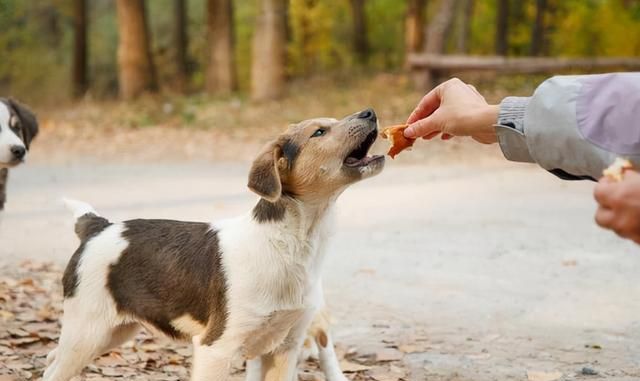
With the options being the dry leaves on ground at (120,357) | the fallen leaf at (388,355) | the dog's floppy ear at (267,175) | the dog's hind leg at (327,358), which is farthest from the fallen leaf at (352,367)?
the dog's floppy ear at (267,175)

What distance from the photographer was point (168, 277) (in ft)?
13.1

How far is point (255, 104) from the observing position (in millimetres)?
19000

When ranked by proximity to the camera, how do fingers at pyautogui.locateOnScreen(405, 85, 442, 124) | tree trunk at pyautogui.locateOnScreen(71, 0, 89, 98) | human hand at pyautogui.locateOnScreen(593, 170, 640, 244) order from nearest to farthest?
1. human hand at pyautogui.locateOnScreen(593, 170, 640, 244)
2. fingers at pyautogui.locateOnScreen(405, 85, 442, 124)
3. tree trunk at pyautogui.locateOnScreen(71, 0, 89, 98)

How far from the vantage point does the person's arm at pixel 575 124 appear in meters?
2.47

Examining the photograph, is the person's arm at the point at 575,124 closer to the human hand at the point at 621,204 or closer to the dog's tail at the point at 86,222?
the human hand at the point at 621,204

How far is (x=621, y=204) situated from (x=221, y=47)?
66.1ft

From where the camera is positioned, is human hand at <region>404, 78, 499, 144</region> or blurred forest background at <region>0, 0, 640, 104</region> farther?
blurred forest background at <region>0, 0, 640, 104</region>

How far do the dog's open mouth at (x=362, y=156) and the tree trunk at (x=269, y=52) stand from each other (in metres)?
15.2

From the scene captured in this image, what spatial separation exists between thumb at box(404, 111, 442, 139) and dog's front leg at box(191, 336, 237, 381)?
3.77 feet

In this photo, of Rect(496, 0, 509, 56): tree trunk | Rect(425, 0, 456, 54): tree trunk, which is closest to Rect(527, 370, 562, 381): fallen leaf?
Rect(425, 0, 456, 54): tree trunk

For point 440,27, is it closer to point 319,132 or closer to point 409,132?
point 319,132

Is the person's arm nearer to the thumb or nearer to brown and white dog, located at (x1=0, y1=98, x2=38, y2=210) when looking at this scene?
the thumb

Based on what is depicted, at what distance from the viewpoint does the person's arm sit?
2.47 meters

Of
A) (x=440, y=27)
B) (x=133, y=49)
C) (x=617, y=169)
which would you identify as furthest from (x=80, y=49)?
(x=617, y=169)
